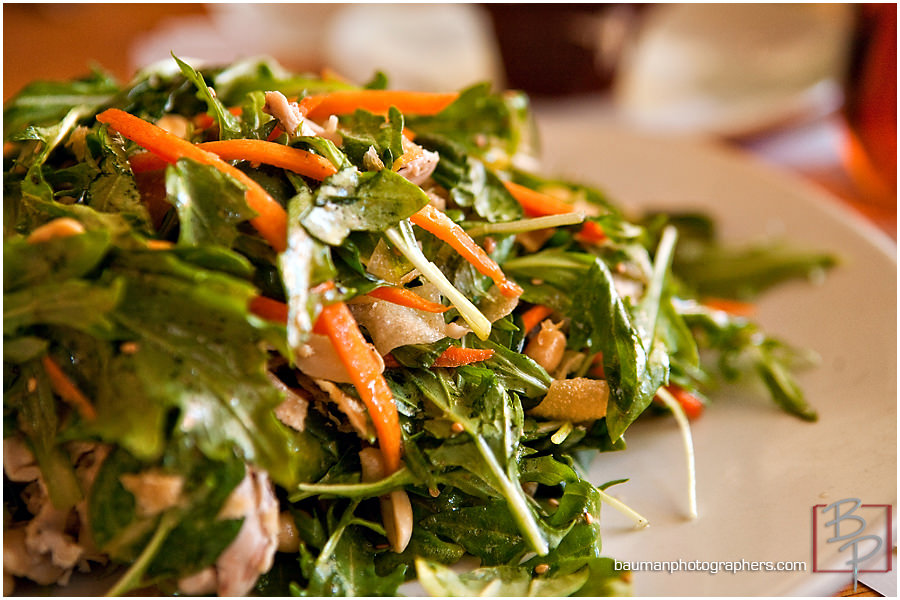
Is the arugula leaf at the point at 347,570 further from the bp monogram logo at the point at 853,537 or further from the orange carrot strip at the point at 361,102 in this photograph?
the orange carrot strip at the point at 361,102

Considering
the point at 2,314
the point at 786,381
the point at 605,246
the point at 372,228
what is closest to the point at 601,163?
the point at 605,246

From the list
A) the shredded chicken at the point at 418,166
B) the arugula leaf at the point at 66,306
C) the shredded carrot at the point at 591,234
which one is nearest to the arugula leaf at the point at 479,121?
the shredded chicken at the point at 418,166

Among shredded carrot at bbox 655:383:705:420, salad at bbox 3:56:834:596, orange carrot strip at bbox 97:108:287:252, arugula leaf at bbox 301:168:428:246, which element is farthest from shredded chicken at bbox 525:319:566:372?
orange carrot strip at bbox 97:108:287:252

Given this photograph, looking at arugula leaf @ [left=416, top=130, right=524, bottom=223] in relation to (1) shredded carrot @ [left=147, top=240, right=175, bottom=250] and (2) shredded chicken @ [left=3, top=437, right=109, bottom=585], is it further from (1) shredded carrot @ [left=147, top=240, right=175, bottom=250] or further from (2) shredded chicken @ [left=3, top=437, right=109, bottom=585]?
(2) shredded chicken @ [left=3, top=437, right=109, bottom=585]

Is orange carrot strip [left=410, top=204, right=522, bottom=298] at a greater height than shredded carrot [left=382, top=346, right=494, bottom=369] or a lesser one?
greater

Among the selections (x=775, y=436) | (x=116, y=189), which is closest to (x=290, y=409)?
(x=116, y=189)

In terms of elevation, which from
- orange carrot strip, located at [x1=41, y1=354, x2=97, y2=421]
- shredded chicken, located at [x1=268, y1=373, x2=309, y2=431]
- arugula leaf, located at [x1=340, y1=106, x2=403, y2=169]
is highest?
arugula leaf, located at [x1=340, y1=106, x2=403, y2=169]

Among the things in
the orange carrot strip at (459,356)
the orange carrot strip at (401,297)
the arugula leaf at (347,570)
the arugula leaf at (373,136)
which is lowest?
the arugula leaf at (347,570)

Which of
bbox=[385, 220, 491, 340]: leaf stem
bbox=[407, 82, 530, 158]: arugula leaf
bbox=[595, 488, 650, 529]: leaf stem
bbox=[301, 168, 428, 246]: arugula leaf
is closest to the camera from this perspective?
bbox=[301, 168, 428, 246]: arugula leaf
